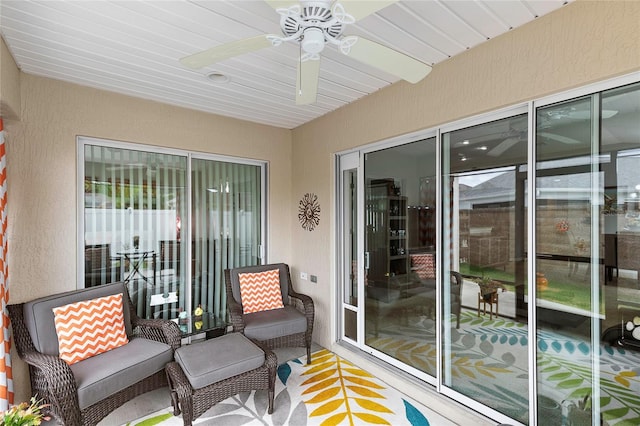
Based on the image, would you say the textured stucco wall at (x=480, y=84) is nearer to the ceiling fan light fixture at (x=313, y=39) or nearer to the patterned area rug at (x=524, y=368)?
the patterned area rug at (x=524, y=368)

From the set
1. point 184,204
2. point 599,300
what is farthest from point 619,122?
point 184,204

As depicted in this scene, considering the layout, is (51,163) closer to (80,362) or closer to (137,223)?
(137,223)

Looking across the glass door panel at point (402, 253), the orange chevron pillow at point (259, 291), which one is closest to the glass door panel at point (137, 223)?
the orange chevron pillow at point (259, 291)

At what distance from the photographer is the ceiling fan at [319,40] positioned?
1223 millimetres

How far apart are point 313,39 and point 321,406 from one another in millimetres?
2681

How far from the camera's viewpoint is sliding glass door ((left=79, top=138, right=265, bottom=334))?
3109 mm

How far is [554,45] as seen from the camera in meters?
1.86

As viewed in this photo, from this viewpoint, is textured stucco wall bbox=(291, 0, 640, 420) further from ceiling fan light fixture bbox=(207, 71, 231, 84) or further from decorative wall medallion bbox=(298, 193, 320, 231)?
ceiling fan light fixture bbox=(207, 71, 231, 84)

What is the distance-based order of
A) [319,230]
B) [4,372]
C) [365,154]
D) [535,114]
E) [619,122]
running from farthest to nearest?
[319,230] → [365,154] → [4,372] → [535,114] → [619,122]

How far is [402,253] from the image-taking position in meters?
2.99

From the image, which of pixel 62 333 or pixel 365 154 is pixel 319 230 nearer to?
pixel 365 154

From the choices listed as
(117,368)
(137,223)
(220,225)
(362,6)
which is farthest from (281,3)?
(220,225)

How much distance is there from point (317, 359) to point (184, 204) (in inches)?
92.4

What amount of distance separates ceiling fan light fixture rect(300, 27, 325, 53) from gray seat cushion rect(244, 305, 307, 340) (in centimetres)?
264
